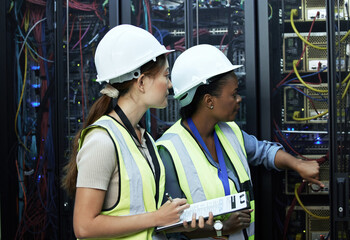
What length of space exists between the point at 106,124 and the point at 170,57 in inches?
42.7

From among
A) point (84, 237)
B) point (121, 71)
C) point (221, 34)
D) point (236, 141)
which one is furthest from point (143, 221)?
point (221, 34)

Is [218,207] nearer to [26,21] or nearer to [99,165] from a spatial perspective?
[99,165]

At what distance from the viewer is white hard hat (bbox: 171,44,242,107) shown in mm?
1804

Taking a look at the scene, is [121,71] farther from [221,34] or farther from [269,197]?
[269,197]

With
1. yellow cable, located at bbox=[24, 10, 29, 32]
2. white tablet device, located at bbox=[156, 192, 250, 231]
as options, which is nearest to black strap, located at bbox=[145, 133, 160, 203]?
white tablet device, located at bbox=[156, 192, 250, 231]

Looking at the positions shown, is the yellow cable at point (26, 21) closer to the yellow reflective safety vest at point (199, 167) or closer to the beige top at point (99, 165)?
the yellow reflective safety vest at point (199, 167)

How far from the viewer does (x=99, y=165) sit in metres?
1.21

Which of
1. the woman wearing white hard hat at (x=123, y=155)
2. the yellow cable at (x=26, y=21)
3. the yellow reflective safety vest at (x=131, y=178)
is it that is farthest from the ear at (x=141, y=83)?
the yellow cable at (x=26, y=21)

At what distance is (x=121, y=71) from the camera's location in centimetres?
135

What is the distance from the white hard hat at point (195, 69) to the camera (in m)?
1.80

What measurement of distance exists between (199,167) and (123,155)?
0.50m

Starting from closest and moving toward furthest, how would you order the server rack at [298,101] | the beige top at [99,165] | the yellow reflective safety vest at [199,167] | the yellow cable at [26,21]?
the beige top at [99,165] < the yellow reflective safety vest at [199,167] < the server rack at [298,101] < the yellow cable at [26,21]

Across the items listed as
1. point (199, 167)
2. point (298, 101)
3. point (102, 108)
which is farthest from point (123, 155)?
point (298, 101)

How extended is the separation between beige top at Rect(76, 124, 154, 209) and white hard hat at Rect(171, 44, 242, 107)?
2.08 feet
